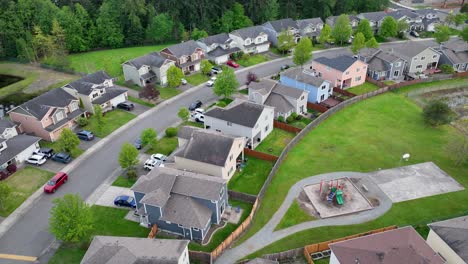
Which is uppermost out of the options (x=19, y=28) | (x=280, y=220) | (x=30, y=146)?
(x=19, y=28)

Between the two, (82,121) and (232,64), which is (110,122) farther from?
(232,64)

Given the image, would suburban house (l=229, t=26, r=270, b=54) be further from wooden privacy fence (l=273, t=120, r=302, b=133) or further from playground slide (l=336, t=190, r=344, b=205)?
playground slide (l=336, t=190, r=344, b=205)

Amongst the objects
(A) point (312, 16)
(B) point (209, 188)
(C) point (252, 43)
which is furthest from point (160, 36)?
(B) point (209, 188)

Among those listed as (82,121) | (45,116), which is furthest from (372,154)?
(45,116)

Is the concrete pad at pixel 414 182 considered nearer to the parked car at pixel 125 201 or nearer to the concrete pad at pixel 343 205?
the concrete pad at pixel 343 205

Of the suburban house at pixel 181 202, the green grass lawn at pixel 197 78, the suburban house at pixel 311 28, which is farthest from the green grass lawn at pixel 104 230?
the suburban house at pixel 311 28

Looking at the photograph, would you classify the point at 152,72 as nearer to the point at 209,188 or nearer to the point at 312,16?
the point at 209,188
